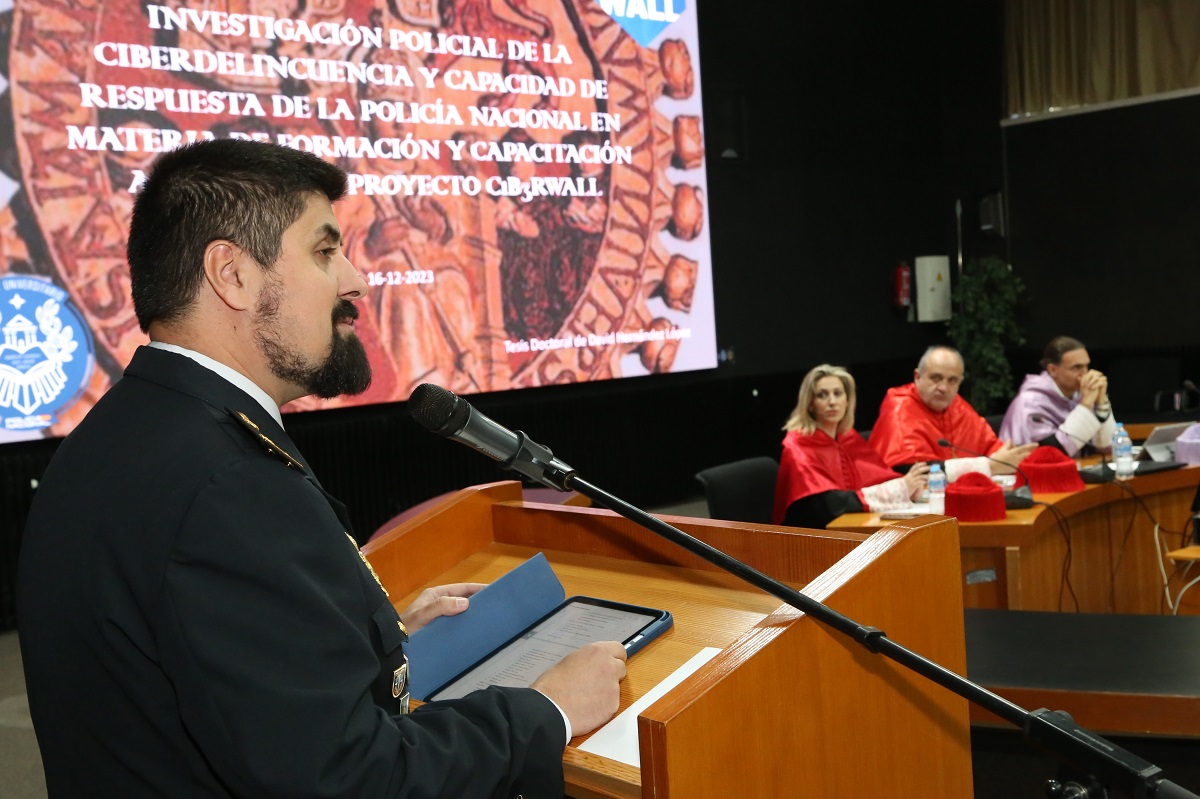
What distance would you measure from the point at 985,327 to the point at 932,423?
405 cm

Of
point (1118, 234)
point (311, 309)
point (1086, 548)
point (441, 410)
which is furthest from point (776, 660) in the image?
point (1118, 234)

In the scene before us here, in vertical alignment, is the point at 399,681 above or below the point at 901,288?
below

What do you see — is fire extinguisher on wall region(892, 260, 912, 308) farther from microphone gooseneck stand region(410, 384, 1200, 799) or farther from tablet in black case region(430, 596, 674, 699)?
microphone gooseneck stand region(410, 384, 1200, 799)

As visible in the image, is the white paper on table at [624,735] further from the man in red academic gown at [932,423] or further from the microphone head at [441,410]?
the man in red academic gown at [932,423]

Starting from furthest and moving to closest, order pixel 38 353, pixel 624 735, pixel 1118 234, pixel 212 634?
pixel 1118 234, pixel 38 353, pixel 624 735, pixel 212 634

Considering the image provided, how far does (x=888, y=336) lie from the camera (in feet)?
27.4

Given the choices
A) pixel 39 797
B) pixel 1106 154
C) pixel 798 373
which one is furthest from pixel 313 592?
pixel 1106 154

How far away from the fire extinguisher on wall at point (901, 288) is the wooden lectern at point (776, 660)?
281 inches

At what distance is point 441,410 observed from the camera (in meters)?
1.22

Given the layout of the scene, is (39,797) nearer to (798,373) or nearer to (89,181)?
(89,181)

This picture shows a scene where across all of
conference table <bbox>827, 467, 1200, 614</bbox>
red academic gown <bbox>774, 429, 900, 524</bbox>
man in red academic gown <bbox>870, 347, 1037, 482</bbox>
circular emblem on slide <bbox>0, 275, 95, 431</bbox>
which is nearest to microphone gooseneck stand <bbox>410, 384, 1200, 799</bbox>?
conference table <bbox>827, 467, 1200, 614</bbox>

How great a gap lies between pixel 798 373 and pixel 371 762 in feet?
22.7

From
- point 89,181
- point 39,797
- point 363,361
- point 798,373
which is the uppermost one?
point 89,181

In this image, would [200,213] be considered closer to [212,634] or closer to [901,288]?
[212,634]
